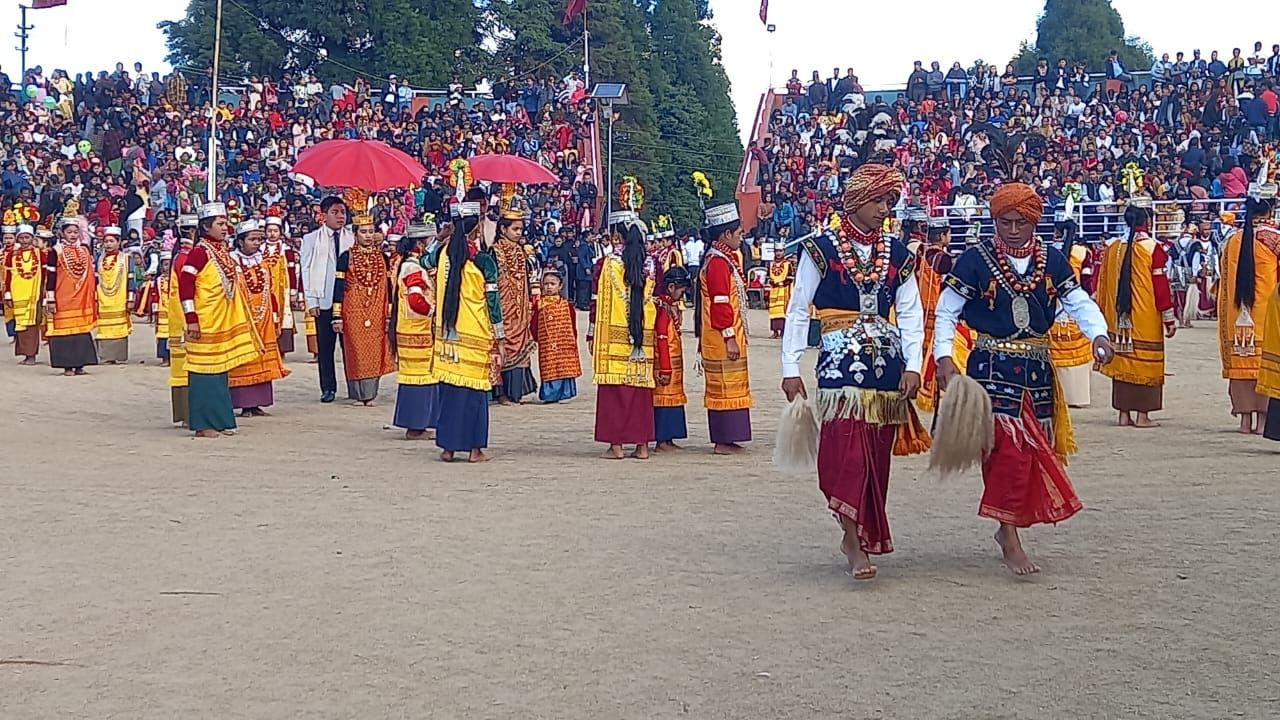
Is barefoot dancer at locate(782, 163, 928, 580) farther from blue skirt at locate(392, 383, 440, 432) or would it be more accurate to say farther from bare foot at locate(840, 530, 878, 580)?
blue skirt at locate(392, 383, 440, 432)

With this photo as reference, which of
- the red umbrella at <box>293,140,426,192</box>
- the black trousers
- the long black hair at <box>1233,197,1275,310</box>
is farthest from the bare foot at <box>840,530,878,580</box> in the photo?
the red umbrella at <box>293,140,426,192</box>

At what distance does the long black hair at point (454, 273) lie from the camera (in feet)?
30.6

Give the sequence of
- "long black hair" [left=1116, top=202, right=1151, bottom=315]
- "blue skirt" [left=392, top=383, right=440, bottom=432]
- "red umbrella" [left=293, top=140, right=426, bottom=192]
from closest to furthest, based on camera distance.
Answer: "blue skirt" [left=392, top=383, right=440, bottom=432] → "long black hair" [left=1116, top=202, right=1151, bottom=315] → "red umbrella" [left=293, top=140, right=426, bottom=192]

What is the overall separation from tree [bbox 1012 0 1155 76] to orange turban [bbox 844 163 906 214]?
56.8 metres

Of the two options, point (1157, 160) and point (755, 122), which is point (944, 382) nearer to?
point (1157, 160)

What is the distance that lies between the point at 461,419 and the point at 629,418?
43.5 inches

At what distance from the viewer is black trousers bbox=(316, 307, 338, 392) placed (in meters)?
13.2

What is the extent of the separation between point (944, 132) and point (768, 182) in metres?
4.14

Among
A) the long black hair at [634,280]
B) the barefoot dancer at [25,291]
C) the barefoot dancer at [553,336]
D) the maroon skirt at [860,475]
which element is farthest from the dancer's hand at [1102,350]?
the barefoot dancer at [25,291]

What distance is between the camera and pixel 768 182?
113 ft

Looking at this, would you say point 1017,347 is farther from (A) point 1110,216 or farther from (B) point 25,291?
(A) point 1110,216

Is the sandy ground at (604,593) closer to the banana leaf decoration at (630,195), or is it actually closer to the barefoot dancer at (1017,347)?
the barefoot dancer at (1017,347)

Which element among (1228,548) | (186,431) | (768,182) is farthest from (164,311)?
(768,182)

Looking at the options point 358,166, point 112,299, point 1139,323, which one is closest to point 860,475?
point 1139,323
